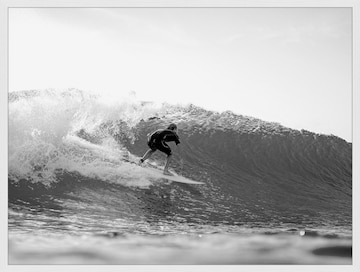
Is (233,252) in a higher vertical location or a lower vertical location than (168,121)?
lower

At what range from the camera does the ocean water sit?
3.51 m

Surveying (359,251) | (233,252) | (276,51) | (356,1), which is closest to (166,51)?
(276,51)

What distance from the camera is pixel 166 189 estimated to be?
454cm

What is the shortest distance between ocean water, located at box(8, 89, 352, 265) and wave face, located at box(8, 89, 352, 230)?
16mm

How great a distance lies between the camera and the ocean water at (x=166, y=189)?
351cm

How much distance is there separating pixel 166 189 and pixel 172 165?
0.88 metres

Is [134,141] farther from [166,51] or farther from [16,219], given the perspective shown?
[16,219]

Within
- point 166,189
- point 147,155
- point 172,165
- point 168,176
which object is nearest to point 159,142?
point 147,155

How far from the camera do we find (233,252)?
139 inches

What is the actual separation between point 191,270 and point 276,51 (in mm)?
3188

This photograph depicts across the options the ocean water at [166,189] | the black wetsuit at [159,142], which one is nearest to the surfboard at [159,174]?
the ocean water at [166,189]

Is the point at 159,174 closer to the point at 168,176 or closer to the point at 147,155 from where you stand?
the point at 168,176

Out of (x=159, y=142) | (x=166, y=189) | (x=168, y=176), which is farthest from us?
(x=159, y=142)

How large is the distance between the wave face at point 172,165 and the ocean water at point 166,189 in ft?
0.05
